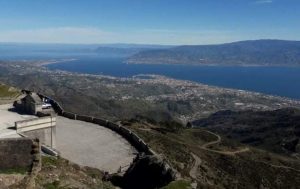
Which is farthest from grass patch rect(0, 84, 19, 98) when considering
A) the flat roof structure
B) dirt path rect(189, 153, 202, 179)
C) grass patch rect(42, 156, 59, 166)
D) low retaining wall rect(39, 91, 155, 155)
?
grass patch rect(42, 156, 59, 166)

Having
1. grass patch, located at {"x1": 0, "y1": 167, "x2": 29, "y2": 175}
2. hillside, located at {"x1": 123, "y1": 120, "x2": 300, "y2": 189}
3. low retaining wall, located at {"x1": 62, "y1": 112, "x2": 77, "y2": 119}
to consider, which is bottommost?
hillside, located at {"x1": 123, "y1": 120, "x2": 300, "y2": 189}

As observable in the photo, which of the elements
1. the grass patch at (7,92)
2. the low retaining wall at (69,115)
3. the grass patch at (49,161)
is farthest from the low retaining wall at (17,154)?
the grass patch at (7,92)

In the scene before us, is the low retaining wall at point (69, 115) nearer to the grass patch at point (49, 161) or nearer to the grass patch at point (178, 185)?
the grass patch at point (49, 161)

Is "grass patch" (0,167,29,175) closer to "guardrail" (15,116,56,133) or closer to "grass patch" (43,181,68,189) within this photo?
"grass patch" (43,181,68,189)

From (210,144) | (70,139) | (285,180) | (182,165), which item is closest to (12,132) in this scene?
(70,139)

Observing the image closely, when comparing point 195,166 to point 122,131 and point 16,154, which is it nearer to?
point 122,131

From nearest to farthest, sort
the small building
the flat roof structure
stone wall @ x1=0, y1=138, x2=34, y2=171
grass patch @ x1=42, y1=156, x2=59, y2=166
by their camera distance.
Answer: stone wall @ x1=0, y1=138, x2=34, y2=171 → grass patch @ x1=42, y1=156, x2=59, y2=166 → the flat roof structure → the small building

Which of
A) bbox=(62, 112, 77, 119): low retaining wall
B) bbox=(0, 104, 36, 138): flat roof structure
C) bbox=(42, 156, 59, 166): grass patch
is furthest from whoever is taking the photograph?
bbox=(62, 112, 77, 119): low retaining wall

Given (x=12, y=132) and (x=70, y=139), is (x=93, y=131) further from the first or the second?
(x=12, y=132)

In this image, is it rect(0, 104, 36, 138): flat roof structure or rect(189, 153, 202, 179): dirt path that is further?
rect(189, 153, 202, 179): dirt path
